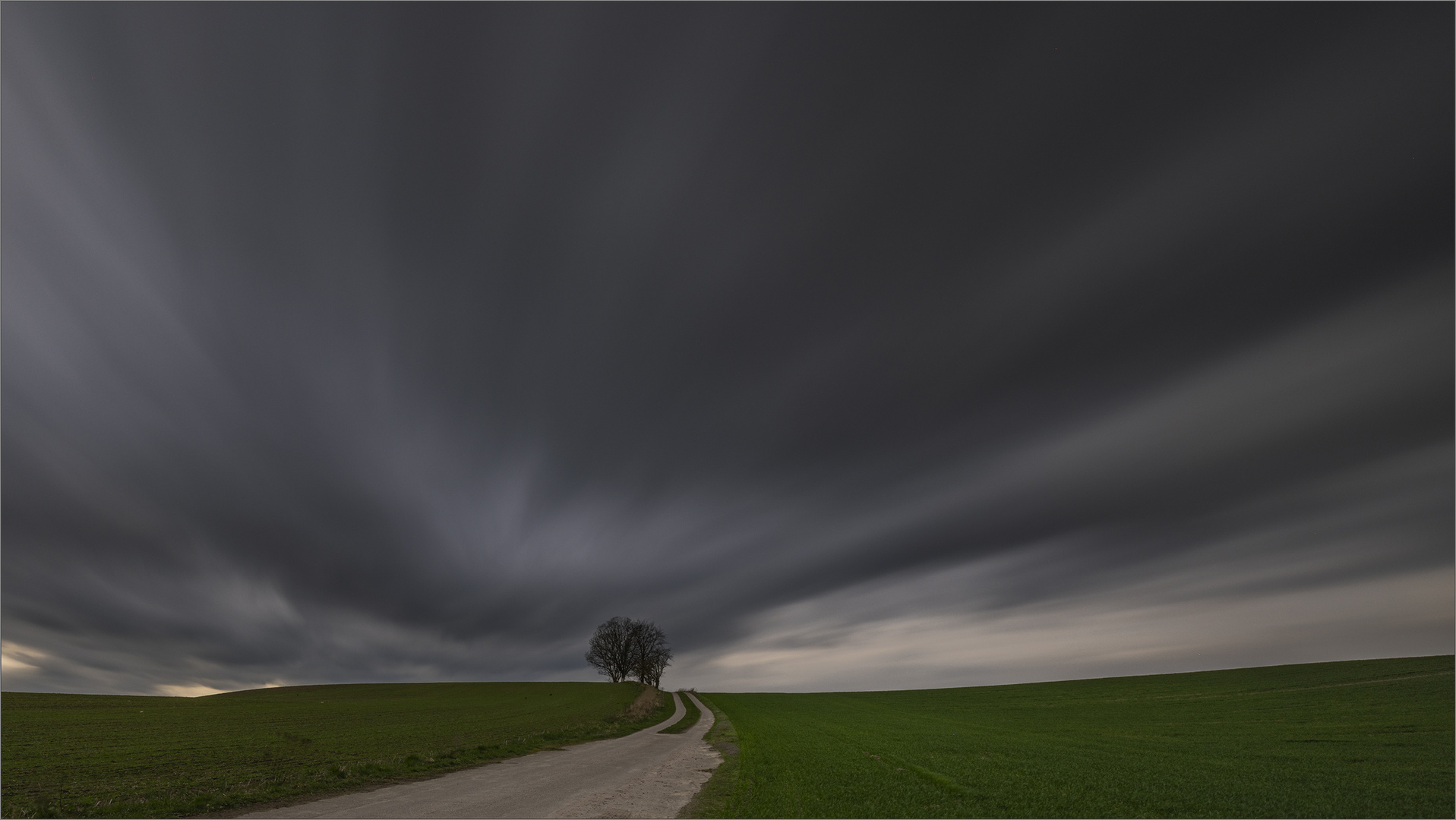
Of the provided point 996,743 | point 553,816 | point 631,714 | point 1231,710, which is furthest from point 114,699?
point 1231,710

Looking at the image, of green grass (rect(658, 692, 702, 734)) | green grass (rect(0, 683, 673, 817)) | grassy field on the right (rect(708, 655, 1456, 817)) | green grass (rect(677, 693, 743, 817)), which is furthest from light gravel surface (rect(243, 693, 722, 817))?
green grass (rect(658, 692, 702, 734))

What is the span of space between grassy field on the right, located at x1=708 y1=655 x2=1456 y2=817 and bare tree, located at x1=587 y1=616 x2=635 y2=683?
254 ft

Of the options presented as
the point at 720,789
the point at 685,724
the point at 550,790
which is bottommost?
the point at 685,724

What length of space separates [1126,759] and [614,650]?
12679 centimetres

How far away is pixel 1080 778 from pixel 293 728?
199 ft

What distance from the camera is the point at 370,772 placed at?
24641mm

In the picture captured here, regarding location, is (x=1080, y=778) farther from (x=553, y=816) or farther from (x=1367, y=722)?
(x=1367, y=722)

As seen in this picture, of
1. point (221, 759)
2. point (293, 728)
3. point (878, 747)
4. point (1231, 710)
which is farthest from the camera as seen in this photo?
point (1231, 710)

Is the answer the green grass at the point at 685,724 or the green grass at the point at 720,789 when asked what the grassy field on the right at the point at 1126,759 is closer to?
the green grass at the point at 720,789

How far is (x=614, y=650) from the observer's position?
139 meters

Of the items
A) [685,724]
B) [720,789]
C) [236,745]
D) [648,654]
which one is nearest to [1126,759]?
[720,789]

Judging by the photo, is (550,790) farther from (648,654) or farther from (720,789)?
(648,654)

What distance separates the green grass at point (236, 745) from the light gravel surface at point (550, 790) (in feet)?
7.60

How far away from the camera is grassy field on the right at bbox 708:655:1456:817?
19.7 meters
